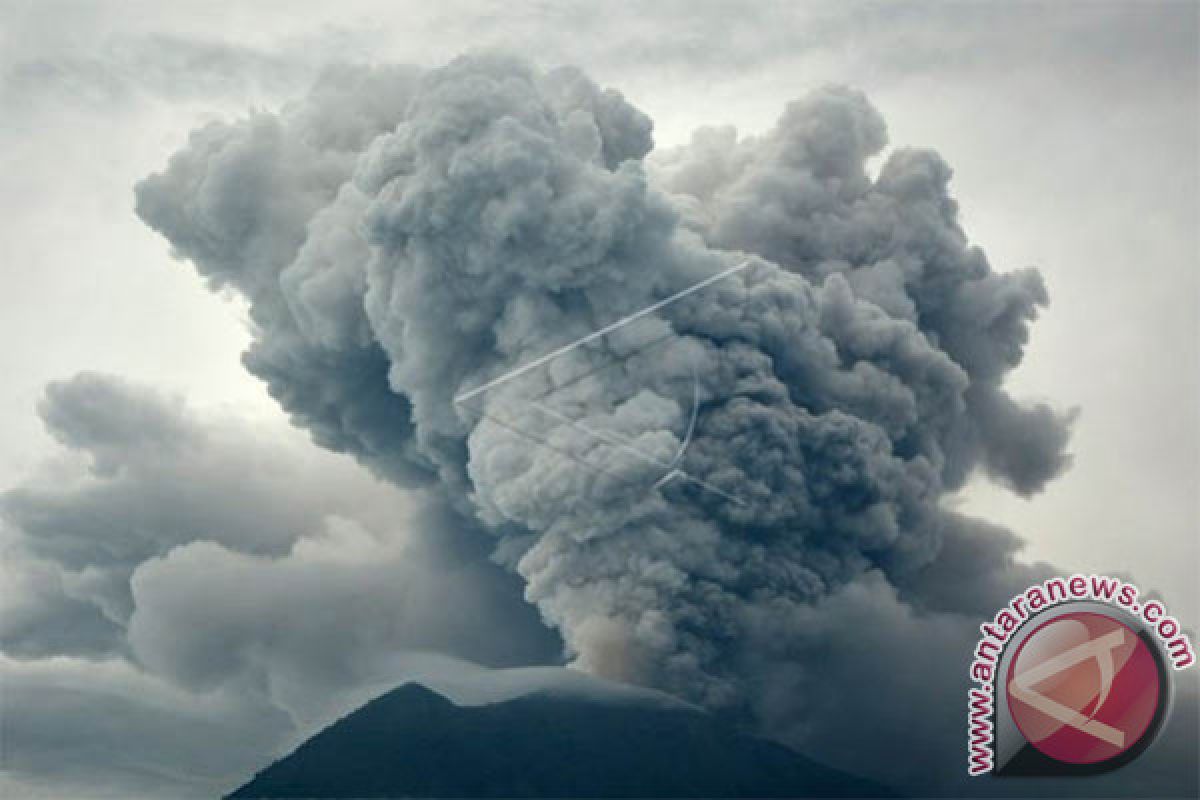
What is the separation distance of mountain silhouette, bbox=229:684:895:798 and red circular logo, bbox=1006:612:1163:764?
50.3 feet

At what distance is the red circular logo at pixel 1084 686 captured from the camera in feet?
117

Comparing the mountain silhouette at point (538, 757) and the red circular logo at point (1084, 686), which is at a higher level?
the mountain silhouette at point (538, 757)

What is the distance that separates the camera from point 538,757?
6781 cm

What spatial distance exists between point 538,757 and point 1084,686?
36.4m

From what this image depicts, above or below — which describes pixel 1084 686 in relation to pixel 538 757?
below

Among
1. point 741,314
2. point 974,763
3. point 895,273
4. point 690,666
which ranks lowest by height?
point 974,763

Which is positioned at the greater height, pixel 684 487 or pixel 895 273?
pixel 895 273

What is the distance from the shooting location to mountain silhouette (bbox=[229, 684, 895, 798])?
58625 mm

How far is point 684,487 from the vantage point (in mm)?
45125

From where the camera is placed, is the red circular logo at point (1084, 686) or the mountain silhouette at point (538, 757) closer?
the red circular logo at point (1084, 686)

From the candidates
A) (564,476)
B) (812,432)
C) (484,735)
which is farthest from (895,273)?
(484,735)

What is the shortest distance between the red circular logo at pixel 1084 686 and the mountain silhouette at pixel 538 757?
1533cm

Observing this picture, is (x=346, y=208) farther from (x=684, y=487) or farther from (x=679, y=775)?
(x=679, y=775)

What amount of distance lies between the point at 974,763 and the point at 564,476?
1479 centimetres
